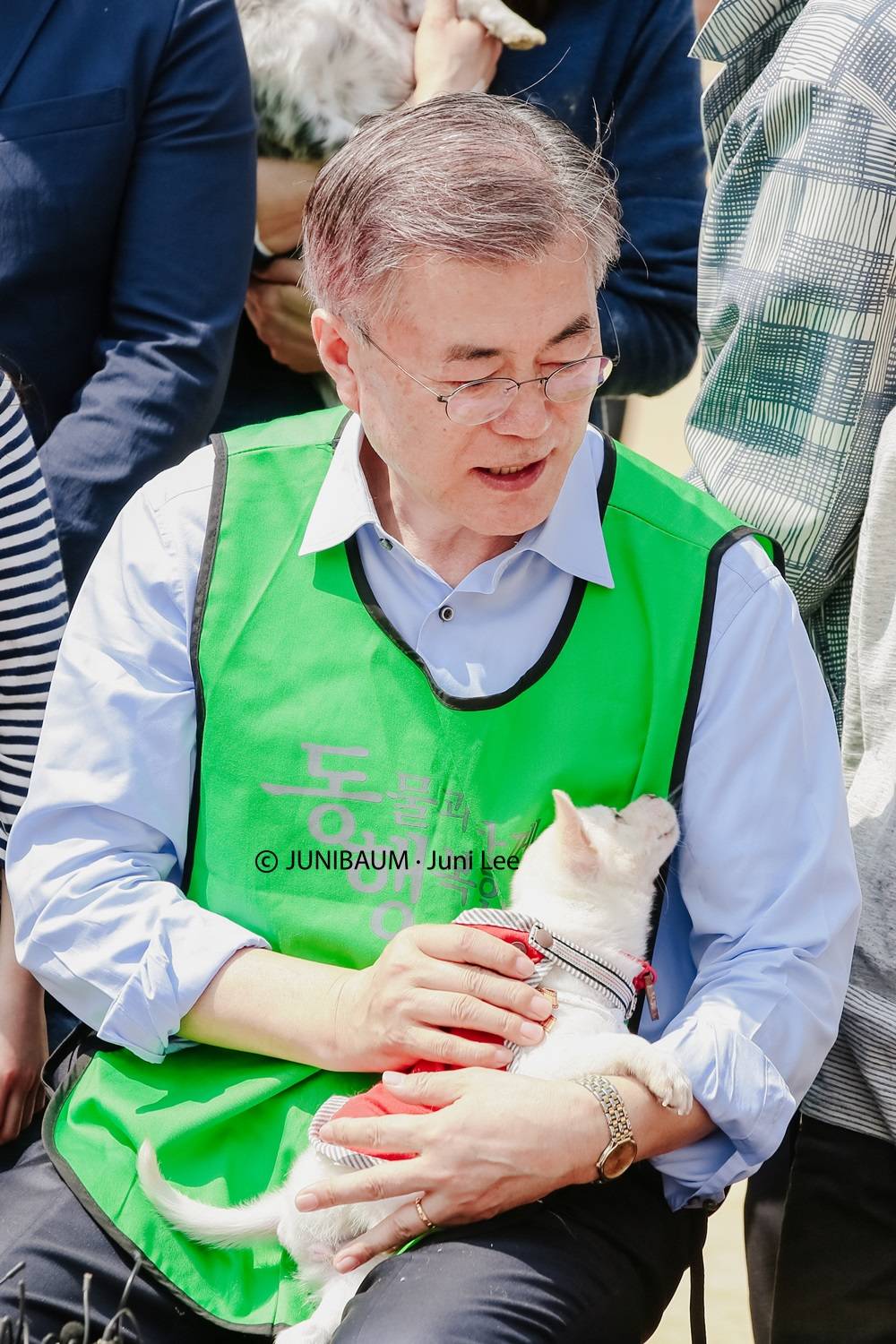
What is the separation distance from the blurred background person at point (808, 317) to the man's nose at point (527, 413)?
0.47 meters

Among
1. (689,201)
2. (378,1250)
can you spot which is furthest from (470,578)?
(689,201)

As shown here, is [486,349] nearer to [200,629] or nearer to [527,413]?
[527,413]

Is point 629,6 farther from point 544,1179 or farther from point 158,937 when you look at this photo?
point 544,1179

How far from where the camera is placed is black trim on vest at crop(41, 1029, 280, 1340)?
6.21 ft

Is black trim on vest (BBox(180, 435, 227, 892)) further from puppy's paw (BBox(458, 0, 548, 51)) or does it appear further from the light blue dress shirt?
puppy's paw (BBox(458, 0, 548, 51))

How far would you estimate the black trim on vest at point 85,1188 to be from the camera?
189cm

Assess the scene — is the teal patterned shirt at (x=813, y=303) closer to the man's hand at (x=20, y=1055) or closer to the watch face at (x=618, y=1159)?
the watch face at (x=618, y=1159)

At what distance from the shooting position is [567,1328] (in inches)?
70.2

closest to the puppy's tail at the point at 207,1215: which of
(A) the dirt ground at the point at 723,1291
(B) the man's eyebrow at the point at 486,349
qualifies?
(B) the man's eyebrow at the point at 486,349

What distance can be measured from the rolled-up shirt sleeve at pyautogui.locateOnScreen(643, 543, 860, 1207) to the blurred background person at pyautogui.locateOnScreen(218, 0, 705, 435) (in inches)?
47.3

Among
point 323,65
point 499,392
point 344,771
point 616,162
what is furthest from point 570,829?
point 323,65

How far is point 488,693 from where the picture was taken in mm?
2057

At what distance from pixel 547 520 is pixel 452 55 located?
140 cm

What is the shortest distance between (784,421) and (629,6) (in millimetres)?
1240
